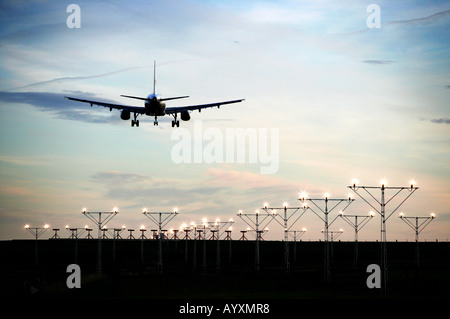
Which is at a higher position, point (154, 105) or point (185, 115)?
point (154, 105)

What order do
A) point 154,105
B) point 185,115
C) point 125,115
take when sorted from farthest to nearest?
point 185,115 → point 125,115 → point 154,105

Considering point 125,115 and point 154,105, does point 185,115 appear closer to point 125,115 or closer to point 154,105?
point 154,105

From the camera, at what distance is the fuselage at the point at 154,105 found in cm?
8531

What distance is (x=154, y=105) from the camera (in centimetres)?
8538

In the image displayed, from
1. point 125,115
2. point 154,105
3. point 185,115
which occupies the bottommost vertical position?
point 125,115

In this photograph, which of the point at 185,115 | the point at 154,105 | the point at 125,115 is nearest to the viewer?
the point at 154,105

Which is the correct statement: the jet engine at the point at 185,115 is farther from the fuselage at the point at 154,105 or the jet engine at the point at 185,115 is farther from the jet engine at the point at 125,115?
the jet engine at the point at 125,115

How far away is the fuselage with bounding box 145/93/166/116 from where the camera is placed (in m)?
85.3
